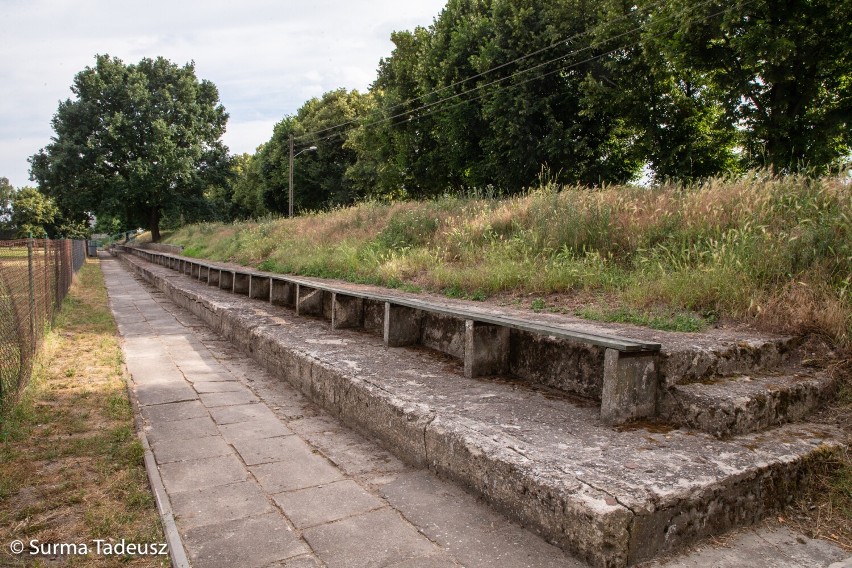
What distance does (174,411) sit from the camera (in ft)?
13.4

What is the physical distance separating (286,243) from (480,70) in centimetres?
1139

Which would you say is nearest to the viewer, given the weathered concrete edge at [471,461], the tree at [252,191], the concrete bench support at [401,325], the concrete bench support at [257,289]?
the weathered concrete edge at [471,461]

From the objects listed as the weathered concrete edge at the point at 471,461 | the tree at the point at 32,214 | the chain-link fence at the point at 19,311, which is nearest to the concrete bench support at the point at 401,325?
the weathered concrete edge at the point at 471,461

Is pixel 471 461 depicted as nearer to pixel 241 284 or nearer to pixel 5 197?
pixel 241 284

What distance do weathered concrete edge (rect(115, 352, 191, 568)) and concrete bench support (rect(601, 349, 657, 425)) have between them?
2.01 metres

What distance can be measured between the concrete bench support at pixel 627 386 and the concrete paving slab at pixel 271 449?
1788 mm

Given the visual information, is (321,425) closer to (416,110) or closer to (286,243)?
(286,243)

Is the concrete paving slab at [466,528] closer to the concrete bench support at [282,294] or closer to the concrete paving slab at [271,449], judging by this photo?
the concrete paving slab at [271,449]

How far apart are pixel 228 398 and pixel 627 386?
10.8ft

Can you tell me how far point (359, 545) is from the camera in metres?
2.16

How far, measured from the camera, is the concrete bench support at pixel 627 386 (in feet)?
8.68

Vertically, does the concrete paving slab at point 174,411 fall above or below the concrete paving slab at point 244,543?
below

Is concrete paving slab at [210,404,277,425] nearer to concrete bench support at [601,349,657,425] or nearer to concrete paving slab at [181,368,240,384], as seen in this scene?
concrete paving slab at [181,368,240,384]

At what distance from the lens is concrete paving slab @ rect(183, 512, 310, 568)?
6.79ft
